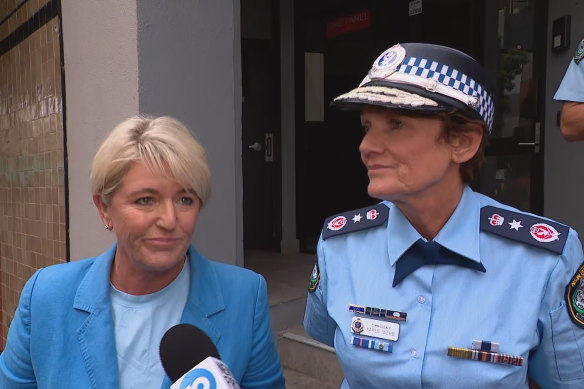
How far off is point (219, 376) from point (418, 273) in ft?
1.98

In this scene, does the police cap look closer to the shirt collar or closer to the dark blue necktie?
the shirt collar

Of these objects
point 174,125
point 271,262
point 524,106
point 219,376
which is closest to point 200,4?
point 174,125

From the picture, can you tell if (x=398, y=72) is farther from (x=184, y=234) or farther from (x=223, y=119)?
(x=223, y=119)

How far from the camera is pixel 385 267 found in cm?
157

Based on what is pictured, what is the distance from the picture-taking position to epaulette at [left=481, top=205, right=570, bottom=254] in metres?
1.45

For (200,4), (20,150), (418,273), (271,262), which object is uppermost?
(200,4)

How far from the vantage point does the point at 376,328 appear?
1498 millimetres

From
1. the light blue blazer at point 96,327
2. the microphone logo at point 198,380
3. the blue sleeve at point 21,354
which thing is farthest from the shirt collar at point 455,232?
the blue sleeve at point 21,354

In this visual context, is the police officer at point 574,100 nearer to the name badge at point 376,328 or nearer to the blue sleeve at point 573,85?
the blue sleeve at point 573,85

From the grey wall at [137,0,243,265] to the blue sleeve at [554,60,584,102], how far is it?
5.86 ft

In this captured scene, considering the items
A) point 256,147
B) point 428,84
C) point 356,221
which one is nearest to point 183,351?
point 356,221

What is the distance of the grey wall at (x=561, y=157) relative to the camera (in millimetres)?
4309

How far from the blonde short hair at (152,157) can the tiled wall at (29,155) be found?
2.46 meters

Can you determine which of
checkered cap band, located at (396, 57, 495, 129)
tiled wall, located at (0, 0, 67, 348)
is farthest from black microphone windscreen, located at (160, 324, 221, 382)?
tiled wall, located at (0, 0, 67, 348)
